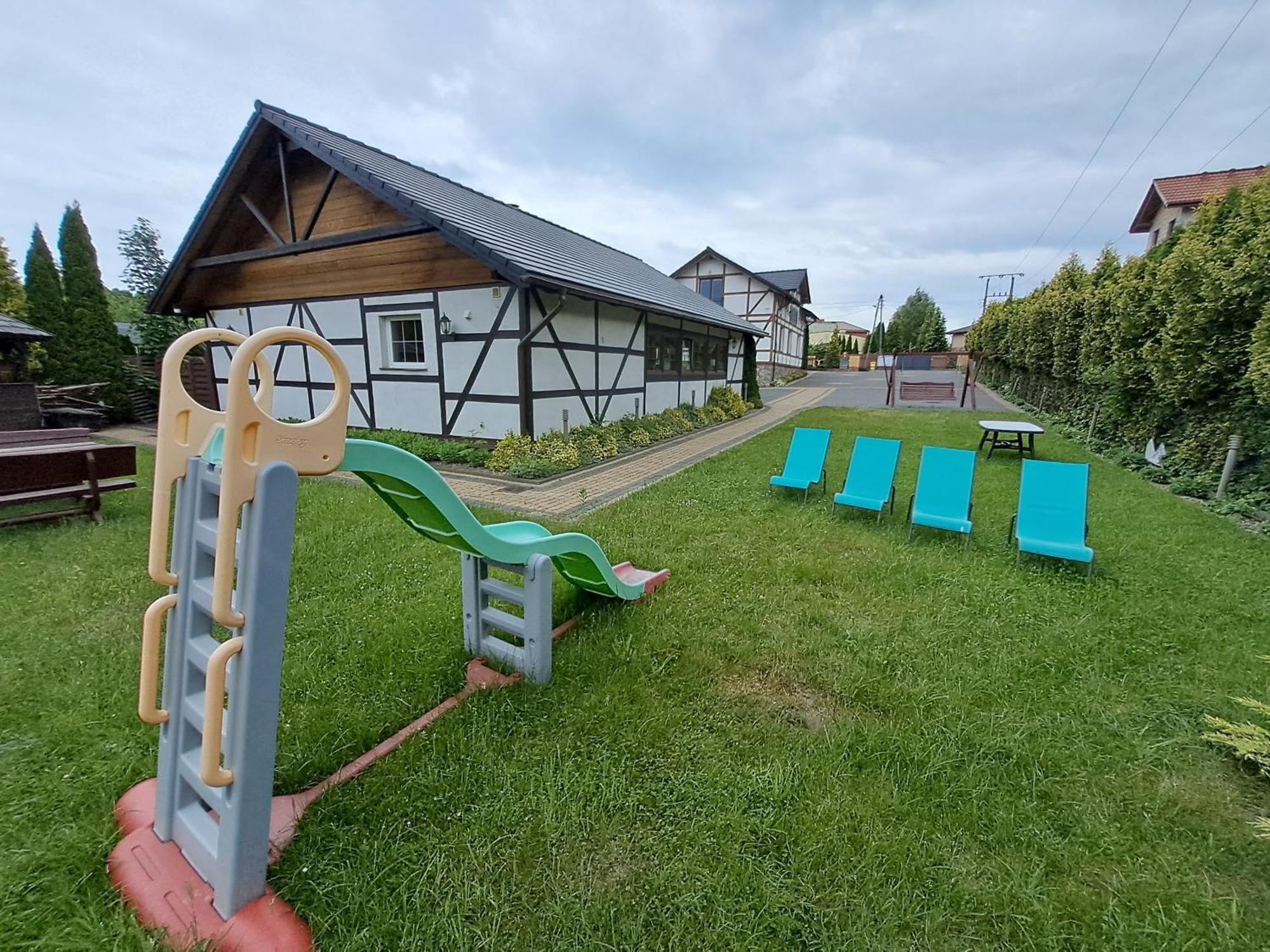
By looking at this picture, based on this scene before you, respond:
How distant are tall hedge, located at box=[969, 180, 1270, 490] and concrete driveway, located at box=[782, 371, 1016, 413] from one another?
7.01m

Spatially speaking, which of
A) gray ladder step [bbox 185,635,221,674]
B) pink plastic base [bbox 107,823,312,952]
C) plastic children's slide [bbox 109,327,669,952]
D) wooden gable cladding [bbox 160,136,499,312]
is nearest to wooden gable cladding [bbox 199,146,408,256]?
wooden gable cladding [bbox 160,136,499,312]

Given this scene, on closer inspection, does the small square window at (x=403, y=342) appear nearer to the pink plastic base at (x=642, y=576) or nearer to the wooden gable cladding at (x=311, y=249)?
the wooden gable cladding at (x=311, y=249)

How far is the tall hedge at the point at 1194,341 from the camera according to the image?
577 cm

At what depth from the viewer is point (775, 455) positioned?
9.41 meters

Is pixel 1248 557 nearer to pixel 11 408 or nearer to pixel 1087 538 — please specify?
pixel 1087 538

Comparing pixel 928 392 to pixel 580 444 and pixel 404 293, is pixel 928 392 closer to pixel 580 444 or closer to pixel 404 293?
pixel 580 444

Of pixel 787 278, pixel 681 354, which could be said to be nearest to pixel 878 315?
pixel 787 278

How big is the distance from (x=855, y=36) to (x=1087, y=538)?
7.29 m

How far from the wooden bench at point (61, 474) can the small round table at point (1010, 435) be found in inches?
469

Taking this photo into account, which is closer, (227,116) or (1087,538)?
(1087,538)

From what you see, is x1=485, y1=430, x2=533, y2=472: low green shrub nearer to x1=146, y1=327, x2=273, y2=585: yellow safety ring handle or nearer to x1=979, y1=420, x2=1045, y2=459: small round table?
x1=146, y1=327, x2=273, y2=585: yellow safety ring handle

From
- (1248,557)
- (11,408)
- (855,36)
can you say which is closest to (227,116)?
(11,408)

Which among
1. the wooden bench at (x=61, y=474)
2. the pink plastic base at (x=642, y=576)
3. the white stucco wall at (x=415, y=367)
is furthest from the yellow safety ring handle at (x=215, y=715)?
the white stucco wall at (x=415, y=367)

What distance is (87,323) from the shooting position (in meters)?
12.7
